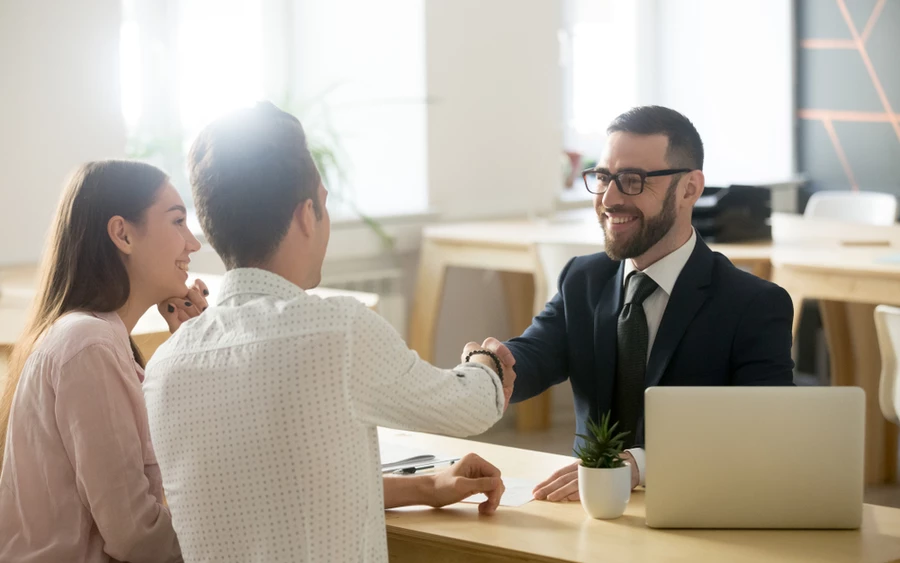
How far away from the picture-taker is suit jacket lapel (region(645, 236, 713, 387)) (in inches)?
86.5

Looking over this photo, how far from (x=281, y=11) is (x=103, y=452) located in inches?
150

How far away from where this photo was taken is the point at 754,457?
5.63 ft

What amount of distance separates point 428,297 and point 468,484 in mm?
3307

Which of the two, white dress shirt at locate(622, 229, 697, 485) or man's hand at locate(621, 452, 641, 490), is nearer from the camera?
man's hand at locate(621, 452, 641, 490)

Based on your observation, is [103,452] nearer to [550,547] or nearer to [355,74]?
[550,547]

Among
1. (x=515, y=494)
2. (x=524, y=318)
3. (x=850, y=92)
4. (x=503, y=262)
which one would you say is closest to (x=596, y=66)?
(x=850, y=92)

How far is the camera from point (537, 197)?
577 cm

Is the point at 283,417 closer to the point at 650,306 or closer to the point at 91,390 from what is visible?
the point at 91,390

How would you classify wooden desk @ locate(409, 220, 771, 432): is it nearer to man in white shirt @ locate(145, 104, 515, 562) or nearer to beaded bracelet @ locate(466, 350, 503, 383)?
beaded bracelet @ locate(466, 350, 503, 383)

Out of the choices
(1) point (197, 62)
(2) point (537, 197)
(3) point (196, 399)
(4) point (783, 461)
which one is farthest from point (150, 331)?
(2) point (537, 197)

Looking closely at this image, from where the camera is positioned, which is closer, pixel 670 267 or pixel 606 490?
pixel 606 490

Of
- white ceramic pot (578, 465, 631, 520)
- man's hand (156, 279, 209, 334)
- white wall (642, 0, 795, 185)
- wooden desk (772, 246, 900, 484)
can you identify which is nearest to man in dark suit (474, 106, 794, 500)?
white ceramic pot (578, 465, 631, 520)

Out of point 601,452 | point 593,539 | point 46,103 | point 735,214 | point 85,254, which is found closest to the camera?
point 593,539

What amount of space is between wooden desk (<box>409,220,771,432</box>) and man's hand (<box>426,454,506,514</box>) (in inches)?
95.4
